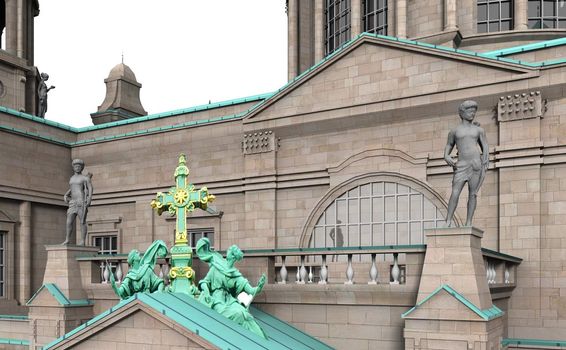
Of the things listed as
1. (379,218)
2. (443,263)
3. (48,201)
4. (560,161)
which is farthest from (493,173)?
(48,201)

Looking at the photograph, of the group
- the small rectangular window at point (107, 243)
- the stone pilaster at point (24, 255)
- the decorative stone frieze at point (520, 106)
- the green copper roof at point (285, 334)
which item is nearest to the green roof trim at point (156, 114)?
the stone pilaster at point (24, 255)

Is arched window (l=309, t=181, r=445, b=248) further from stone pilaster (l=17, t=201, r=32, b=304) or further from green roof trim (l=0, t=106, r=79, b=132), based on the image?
green roof trim (l=0, t=106, r=79, b=132)

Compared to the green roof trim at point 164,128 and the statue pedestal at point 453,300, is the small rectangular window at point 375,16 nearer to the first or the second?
the green roof trim at point 164,128

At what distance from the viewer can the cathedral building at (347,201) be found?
12.8 m

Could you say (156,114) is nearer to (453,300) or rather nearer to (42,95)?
(42,95)

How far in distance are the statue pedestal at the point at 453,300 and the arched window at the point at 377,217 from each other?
20.4 feet

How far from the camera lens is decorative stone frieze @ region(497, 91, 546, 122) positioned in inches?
685

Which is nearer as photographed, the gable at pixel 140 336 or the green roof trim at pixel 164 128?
the gable at pixel 140 336

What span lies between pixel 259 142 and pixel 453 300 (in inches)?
436

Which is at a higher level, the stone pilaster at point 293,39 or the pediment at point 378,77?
the stone pilaster at point 293,39

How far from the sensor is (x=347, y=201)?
805 inches

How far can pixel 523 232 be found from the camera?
1731cm

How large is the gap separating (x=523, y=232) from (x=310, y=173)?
684cm

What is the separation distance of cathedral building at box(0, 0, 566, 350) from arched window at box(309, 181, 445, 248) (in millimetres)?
45
